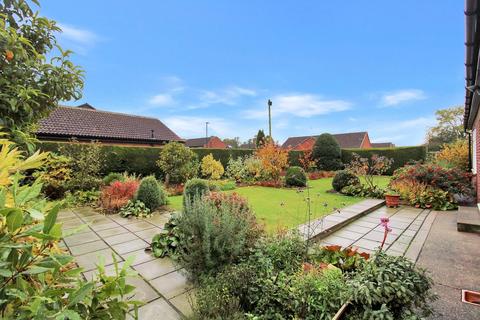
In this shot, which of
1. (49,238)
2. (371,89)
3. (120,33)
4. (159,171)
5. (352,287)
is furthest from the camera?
(371,89)

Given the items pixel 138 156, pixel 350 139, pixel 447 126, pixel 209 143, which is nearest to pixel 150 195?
pixel 138 156

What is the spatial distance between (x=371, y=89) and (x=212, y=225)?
49.0ft

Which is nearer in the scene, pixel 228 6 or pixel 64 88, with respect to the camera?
pixel 64 88

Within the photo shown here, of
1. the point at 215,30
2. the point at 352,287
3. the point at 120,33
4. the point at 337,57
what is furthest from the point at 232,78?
the point at 352,287

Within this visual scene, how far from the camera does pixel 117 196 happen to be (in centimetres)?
646

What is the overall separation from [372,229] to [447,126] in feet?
124

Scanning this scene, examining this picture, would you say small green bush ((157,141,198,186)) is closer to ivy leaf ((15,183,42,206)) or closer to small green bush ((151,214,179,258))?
small green bush ((151,214,179,258))

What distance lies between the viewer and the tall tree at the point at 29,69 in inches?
65.8

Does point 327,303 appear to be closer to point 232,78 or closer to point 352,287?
point 352,287

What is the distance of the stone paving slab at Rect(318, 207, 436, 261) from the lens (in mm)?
3877

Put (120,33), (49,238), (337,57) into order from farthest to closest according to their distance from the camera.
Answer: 1. (337,57)
2. (120,33)
3. (49,238)

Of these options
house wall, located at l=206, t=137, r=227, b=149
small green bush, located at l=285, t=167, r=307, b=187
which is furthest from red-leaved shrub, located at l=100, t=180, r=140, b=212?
house wall, located at l=206, t=137, r=227, b=149

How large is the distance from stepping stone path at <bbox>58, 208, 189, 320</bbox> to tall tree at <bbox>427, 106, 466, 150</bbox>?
3687 centimetres

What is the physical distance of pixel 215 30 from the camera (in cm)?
890
